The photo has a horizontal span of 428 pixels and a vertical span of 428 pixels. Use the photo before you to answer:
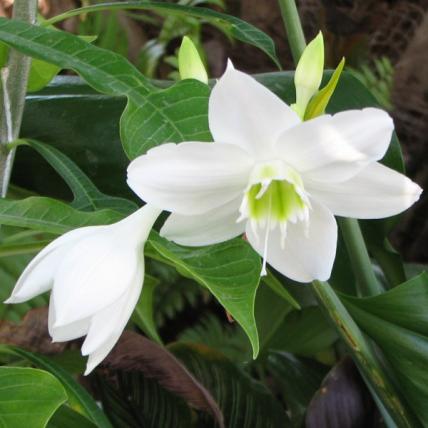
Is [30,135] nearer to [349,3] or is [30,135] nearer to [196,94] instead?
[196,94]

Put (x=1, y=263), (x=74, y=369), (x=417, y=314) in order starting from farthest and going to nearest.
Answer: (x=1, y=263) → (x=74, y=369) → (x=417, y=314)

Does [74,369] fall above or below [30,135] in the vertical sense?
below

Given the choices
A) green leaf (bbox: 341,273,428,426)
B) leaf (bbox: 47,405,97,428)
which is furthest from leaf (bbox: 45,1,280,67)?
leaf (bbox: 47,405,97,428)

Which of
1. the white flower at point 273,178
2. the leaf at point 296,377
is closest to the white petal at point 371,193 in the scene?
the white flower at point 273,178

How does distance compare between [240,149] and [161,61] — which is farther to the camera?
[161,61]

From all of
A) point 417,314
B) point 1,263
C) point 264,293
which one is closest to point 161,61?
point 1,263

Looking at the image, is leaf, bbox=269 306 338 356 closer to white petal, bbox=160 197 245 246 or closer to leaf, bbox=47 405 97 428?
leaf, bbox=47 405 97 428

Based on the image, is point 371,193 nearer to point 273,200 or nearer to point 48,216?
point 273,200
